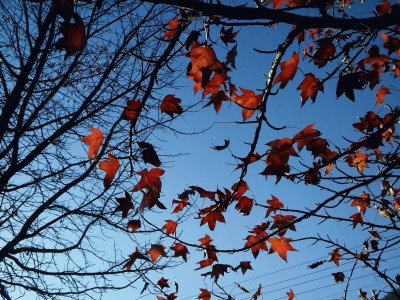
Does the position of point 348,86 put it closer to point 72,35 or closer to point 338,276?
point 72,35

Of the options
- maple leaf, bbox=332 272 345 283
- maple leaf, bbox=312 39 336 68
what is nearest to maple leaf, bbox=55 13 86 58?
maple leaf, bbox=312 39 336 68

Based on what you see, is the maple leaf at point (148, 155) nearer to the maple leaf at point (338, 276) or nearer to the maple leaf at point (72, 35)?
the maple leaf at point (72, 35)

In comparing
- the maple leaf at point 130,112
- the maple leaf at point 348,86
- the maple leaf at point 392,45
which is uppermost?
the maple leaf at point 392,45

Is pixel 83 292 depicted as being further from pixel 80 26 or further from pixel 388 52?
pixel 388 52

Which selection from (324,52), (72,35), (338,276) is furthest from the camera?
(338,276)

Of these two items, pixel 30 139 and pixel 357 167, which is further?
pixel 30 139

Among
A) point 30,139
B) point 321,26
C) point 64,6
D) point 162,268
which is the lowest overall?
point 64,6

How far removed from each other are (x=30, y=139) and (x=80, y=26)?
3341 millimetres

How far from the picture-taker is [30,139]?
4105 mm

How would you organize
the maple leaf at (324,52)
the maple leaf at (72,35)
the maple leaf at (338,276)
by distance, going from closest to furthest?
the maple leaf at (72,35), the maple leaf at (324,52), the maple leaf at (338,276)

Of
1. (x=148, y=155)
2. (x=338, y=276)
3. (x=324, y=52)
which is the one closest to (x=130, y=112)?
(x=148, y=155)

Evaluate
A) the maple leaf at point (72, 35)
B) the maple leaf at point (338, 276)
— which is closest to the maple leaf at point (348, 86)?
the maple leaf at point (72, 35)

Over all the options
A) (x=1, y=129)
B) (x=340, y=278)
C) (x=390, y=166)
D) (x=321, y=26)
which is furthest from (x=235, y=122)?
(x=340, y=278)

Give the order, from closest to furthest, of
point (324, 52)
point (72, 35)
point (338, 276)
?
point (72, 35)
point (324, 52)
point (338, 276)
